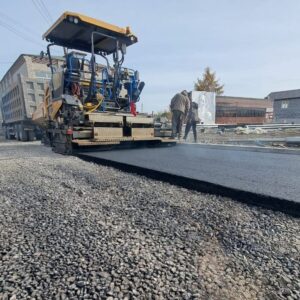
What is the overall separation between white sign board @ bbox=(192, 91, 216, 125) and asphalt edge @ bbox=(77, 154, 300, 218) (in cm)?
1736

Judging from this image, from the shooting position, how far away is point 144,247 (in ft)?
5.01

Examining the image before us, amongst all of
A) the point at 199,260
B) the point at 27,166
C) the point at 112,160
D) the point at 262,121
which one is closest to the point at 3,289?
the point at 199,260

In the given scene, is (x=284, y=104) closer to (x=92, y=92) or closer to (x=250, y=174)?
(x=92, y=92)

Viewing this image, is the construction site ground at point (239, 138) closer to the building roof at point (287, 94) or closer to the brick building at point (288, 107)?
the brick building at point (288, 107)

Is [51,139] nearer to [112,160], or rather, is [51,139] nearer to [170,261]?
[112,160]

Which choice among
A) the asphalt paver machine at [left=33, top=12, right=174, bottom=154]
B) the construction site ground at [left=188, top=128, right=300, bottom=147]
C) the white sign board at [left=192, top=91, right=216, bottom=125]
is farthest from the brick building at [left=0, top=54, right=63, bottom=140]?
the white sign board at [left=192, top=91, right=216, bottom=125]

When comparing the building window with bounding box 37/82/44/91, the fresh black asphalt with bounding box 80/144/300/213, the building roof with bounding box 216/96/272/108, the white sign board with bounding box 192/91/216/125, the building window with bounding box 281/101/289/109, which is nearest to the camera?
the fresh black asphalt with bounding box 80/144/300/213

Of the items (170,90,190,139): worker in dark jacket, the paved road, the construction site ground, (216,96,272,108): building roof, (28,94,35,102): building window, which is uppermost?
(216,96,272,108): building roof

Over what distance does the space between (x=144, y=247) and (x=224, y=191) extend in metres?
1.12

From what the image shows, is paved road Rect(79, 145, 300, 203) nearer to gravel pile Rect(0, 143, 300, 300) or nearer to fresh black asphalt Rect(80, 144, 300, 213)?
fresh black asphalt Rect(80, 144, 300, 213)

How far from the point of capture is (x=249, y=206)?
6.93 ft

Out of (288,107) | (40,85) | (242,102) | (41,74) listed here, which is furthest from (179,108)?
(288,107)

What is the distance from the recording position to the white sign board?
20203 millimetres

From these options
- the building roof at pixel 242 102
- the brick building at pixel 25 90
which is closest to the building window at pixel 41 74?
the brick building at pixel 25 90
